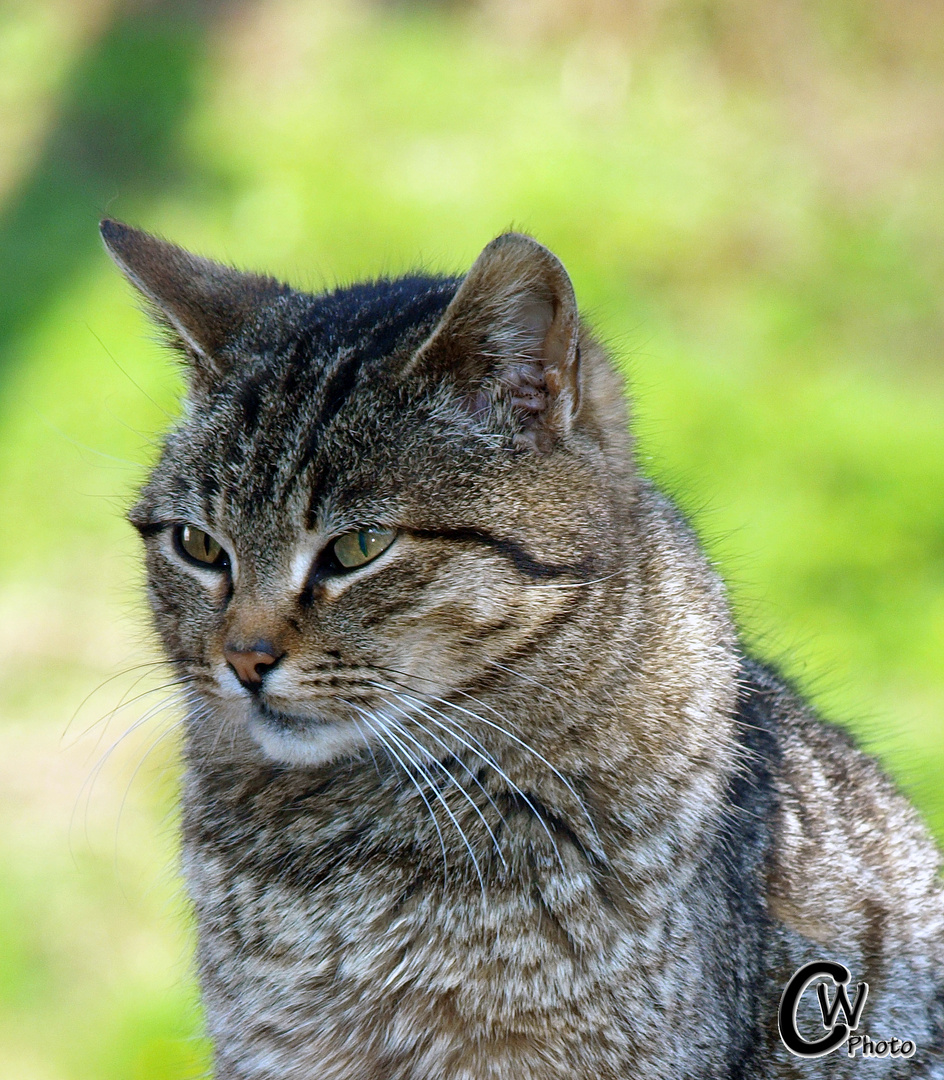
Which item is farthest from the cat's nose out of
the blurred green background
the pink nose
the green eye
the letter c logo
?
the blurred green background

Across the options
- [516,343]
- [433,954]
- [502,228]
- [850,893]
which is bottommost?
[433,954]

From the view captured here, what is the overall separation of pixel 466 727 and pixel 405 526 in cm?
42

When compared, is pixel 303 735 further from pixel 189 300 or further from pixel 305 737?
pixel 189 300

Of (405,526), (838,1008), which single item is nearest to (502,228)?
(405,526)

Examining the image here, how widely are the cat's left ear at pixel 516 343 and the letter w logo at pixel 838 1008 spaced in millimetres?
1309

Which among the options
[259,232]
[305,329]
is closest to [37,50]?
[259,232]

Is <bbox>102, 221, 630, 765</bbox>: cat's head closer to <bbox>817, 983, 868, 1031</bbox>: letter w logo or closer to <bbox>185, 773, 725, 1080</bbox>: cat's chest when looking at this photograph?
<bbox>185, 773, 725, 1080</bbox>: cat's chest

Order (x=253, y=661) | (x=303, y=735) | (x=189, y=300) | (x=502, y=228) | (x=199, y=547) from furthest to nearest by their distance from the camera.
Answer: (x=502, y=228)
(x=189, y=300)
(x=199, y=547)
(x=303, y=735)
(x=253, y=661)

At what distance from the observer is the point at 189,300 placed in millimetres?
2994

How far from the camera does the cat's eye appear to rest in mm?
2762

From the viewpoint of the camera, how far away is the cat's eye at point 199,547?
9.06ft

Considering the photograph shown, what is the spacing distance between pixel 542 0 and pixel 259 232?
2.36 m

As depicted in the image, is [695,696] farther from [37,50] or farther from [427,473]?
[37,50]

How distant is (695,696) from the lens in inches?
112
